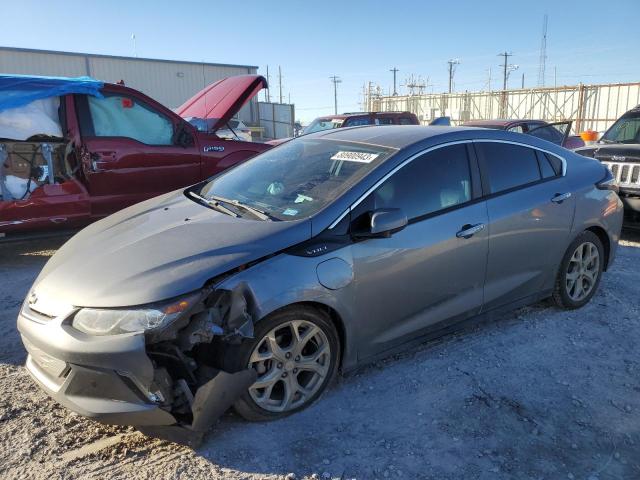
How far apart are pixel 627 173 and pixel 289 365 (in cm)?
580

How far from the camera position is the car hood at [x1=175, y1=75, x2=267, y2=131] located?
7609 mm

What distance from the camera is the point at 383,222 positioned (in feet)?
9.92

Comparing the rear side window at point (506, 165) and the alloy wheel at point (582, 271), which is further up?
the rear side window at point (506, 165)

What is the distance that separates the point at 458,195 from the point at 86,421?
271 centimetres

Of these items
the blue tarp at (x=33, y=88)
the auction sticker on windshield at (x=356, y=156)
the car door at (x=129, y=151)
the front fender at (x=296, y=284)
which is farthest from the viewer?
the car door at (x=129, y=151)

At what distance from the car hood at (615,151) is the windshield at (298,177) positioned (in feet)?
15.7

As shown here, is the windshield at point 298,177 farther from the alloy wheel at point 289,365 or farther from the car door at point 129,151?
the car door at point 129,151

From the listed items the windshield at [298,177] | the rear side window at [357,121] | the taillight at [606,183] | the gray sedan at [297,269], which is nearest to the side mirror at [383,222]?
the gray sedan at [297,269]

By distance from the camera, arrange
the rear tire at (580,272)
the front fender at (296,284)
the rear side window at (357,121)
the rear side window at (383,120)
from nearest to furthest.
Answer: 1. the front fender at (296,284)
2. the rear tire at (580,272)
3. the rear side window at (357,121)
4. the rear side window at (383,120)

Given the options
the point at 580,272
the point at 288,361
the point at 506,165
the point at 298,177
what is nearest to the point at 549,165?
the point at 506,165

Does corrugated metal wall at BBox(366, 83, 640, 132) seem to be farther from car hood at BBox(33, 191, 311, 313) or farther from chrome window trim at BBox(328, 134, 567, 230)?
car hood at BBox(33, 191, 311, 313)

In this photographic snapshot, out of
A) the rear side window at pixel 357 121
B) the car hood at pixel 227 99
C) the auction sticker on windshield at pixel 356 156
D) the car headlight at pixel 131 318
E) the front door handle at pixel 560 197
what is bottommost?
the car headlight at pixel 131 318

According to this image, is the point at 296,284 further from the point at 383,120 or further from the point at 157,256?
the point at 383,120

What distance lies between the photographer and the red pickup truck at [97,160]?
225 inches
